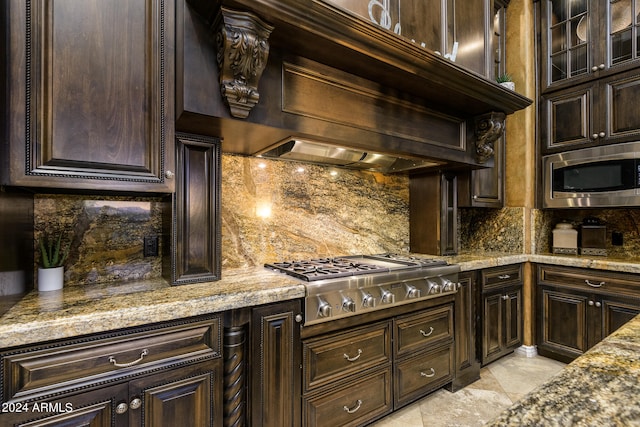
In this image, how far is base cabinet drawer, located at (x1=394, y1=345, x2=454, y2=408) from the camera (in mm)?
1975

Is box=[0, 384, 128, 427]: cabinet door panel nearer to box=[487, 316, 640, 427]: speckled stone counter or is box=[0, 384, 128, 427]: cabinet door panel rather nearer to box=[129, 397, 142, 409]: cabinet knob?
box=[129, 397, 142, 409]: cabinet knob

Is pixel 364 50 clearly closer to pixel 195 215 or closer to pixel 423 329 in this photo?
pixel 195 215

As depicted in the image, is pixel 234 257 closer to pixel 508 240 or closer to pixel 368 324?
pixel 368 324

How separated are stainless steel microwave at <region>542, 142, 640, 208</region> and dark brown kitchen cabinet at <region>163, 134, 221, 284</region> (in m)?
3.07

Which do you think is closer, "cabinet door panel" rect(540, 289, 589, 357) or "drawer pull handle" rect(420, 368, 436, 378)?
"drawer pull handle" rect(420, 368, 436, 378)

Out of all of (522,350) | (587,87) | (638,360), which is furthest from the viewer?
(522,350)

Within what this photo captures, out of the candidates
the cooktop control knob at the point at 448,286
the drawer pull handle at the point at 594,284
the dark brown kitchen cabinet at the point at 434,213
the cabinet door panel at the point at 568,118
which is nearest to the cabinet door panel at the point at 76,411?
the cooktop control knob at the point at 448,286

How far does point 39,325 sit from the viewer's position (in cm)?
100

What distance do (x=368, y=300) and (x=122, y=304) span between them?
1191 millimetres

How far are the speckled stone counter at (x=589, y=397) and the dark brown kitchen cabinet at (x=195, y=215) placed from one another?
1420 mm

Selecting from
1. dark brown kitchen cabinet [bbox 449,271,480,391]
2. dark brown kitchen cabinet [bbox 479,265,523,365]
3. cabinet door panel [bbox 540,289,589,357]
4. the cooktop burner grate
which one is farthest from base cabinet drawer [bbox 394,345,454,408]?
cabinet door panel [bbox 540,289,589,357]

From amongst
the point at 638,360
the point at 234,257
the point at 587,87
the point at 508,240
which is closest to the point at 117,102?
the point at 234,257

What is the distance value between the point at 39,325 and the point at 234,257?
42.3 inches

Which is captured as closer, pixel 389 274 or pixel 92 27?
pixel 92 27
